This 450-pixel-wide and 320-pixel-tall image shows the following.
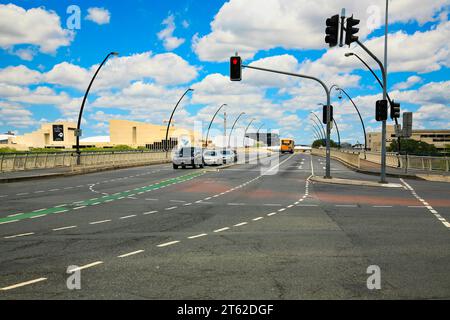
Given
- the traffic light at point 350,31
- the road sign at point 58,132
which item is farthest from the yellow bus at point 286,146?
the road sign at point 58,132

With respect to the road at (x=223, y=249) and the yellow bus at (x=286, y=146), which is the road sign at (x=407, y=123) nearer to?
the road at (x=223, y=249)

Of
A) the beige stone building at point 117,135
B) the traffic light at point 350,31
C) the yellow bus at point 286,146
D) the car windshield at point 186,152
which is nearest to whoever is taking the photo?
the traffic light at point 350,31

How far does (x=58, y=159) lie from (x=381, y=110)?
25920 mm

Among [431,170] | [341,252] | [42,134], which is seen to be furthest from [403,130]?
[42,134]

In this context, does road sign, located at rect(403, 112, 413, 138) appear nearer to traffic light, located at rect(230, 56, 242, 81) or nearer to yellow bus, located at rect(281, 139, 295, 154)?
traffic light, located at rect(230, 56, 242, 81)

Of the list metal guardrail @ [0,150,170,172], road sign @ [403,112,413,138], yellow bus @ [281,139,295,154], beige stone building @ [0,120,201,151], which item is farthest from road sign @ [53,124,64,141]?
road sign @ [403,112,413,138]

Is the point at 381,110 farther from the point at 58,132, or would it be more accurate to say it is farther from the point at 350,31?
the point at 58,132

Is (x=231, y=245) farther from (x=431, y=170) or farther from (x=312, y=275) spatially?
(x=431, y=170)

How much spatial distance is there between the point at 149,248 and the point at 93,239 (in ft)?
4.72

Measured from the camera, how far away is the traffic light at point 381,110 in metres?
21.2

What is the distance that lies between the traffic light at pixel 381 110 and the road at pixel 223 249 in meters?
8.01

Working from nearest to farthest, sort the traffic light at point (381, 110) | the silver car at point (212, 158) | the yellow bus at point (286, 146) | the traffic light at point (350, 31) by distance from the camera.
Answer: the traffic light at point (350, 31)
the traffic light at point (381, 110)
the silver car at point (212, 158)
the yellow bus at point (286, 146)

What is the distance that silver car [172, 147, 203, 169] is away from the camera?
115ft

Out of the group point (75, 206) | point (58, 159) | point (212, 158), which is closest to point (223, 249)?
point (75, 206)
